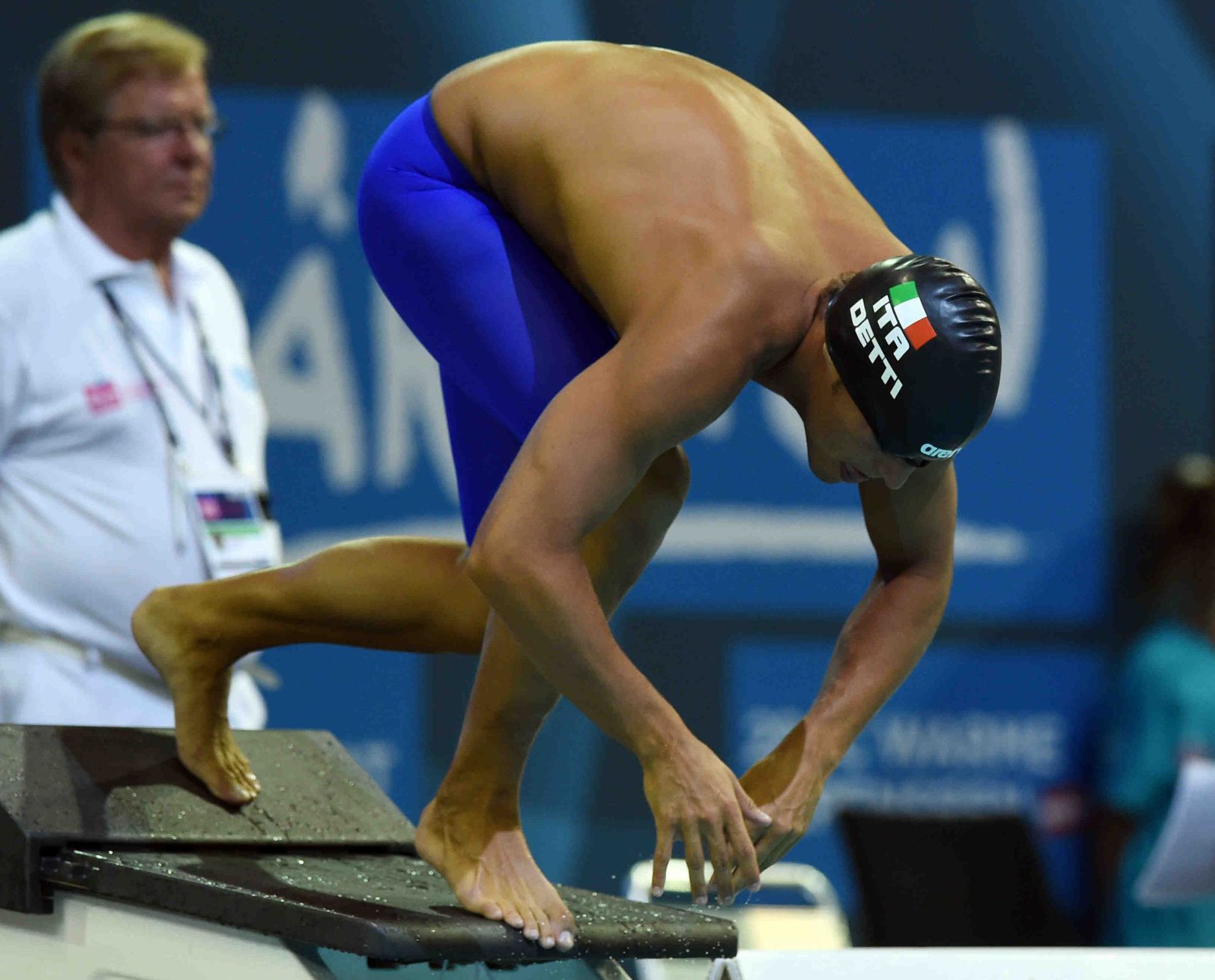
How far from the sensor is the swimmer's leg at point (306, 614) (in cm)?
269

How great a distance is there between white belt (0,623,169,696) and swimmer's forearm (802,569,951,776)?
63.9 inches

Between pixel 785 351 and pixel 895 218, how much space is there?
340cm

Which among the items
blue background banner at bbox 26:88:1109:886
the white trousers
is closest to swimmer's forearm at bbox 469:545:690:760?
the white trousers

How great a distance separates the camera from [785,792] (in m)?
2.34

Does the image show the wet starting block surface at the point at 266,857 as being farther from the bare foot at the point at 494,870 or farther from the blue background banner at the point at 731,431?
the blue background banner at the point at 731,431

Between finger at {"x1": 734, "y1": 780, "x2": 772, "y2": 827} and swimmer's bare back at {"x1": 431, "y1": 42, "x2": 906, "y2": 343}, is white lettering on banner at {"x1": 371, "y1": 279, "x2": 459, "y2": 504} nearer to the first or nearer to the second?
swimmer's bare back at {"x1": 431, "y1": 42, "x2": 906, "y2": 343}

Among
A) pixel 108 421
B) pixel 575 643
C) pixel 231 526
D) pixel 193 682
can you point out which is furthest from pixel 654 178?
pixel 108 421

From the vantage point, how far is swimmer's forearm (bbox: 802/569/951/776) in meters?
2.44

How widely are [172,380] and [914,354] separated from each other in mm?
1994

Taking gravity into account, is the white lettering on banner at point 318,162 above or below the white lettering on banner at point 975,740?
above

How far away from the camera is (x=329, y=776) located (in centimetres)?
312

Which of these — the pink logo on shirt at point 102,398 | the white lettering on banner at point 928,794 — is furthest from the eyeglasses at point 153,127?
the white lettering on banner at point 928,794

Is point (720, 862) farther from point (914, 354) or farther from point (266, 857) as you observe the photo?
point (266, 857)

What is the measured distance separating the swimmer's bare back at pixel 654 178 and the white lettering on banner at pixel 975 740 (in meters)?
3.33
